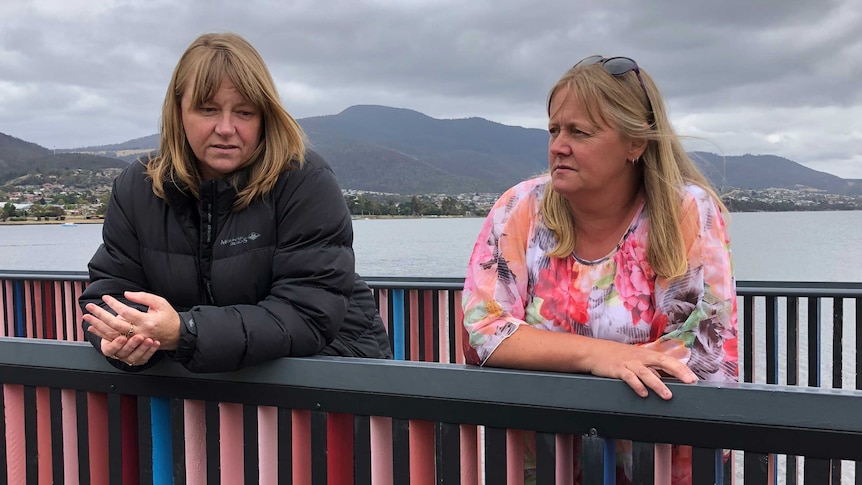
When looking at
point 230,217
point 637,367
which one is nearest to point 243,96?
point 230,217

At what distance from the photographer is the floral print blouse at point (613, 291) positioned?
1.58 m

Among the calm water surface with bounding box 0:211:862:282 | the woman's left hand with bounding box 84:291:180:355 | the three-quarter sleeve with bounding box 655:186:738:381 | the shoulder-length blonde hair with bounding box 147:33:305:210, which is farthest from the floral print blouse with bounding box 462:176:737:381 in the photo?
the calm water surface with bounding box 0:211:862:282

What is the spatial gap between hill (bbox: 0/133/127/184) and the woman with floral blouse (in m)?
8.53

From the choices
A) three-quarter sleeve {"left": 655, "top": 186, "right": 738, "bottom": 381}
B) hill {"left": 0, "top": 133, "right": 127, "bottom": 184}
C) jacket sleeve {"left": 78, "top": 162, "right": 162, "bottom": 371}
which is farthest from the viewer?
hill {"left": 0, "top": 133, "right": 127, "bottom": 184}

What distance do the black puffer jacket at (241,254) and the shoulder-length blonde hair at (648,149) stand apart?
22.0 inches

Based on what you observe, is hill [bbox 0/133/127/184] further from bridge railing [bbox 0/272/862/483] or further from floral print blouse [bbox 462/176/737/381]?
floral print blouse [bbox 462/176/737/381]

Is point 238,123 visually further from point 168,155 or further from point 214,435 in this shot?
point 214,435

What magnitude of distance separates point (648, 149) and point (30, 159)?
509 inches

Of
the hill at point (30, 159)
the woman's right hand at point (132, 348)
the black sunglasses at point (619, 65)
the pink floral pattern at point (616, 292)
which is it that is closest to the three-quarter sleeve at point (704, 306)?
the pink floral pattern at point (616, 292)

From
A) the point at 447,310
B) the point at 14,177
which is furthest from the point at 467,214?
the point at 14,177

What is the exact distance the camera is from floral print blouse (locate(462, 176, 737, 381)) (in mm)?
1579

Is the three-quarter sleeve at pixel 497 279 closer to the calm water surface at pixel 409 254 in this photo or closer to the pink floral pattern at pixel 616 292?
the pink floral pattern at pixel 616 292

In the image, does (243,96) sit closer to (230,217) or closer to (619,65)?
(230,217)

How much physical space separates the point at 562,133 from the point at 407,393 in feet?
2.38
